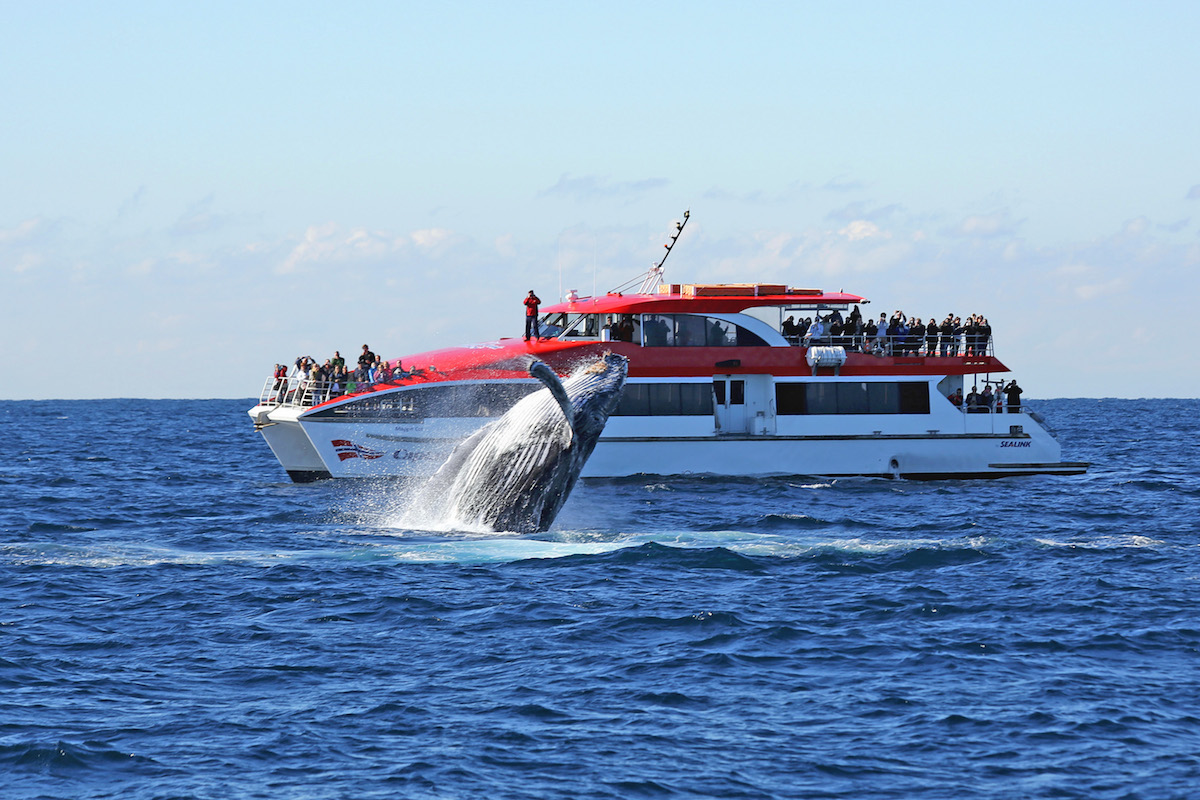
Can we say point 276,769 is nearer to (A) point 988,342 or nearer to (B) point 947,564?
(B) point 947,564

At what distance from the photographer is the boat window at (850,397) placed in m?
34.4

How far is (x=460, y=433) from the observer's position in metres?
31.3

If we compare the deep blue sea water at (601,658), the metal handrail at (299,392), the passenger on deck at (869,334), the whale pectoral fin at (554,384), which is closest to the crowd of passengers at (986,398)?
the passenger on deck at (869,334)

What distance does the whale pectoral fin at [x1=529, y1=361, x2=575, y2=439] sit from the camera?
15.0m

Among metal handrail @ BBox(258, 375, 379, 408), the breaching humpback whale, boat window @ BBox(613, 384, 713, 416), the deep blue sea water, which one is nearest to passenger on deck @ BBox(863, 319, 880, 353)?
boat window @ BBox(613, 384, 713, 416)

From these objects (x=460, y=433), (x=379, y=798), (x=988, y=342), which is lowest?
(x=379, y=798)

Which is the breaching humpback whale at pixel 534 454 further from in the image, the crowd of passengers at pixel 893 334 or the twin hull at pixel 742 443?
the crowd of passengers at pixel 893 334

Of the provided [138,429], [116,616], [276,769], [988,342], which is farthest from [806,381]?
[138,429]

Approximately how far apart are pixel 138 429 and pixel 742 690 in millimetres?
76122

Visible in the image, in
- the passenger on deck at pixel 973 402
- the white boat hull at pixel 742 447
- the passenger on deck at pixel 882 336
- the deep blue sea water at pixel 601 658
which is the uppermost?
the passenger on deck at pixel 882 336

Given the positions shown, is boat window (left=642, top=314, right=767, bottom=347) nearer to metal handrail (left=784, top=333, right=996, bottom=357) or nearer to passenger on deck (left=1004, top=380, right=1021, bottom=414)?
metal handrail (left=784, top=333, right=996, bottom=357)

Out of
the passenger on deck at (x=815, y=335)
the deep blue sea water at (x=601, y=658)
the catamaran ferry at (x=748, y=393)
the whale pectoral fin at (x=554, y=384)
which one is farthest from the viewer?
the passenger on deck at (x=815, y=335)

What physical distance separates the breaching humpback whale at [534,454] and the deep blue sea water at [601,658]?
26.2 inches

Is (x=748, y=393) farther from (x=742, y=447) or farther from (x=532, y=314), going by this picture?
(x=532, y=314)
